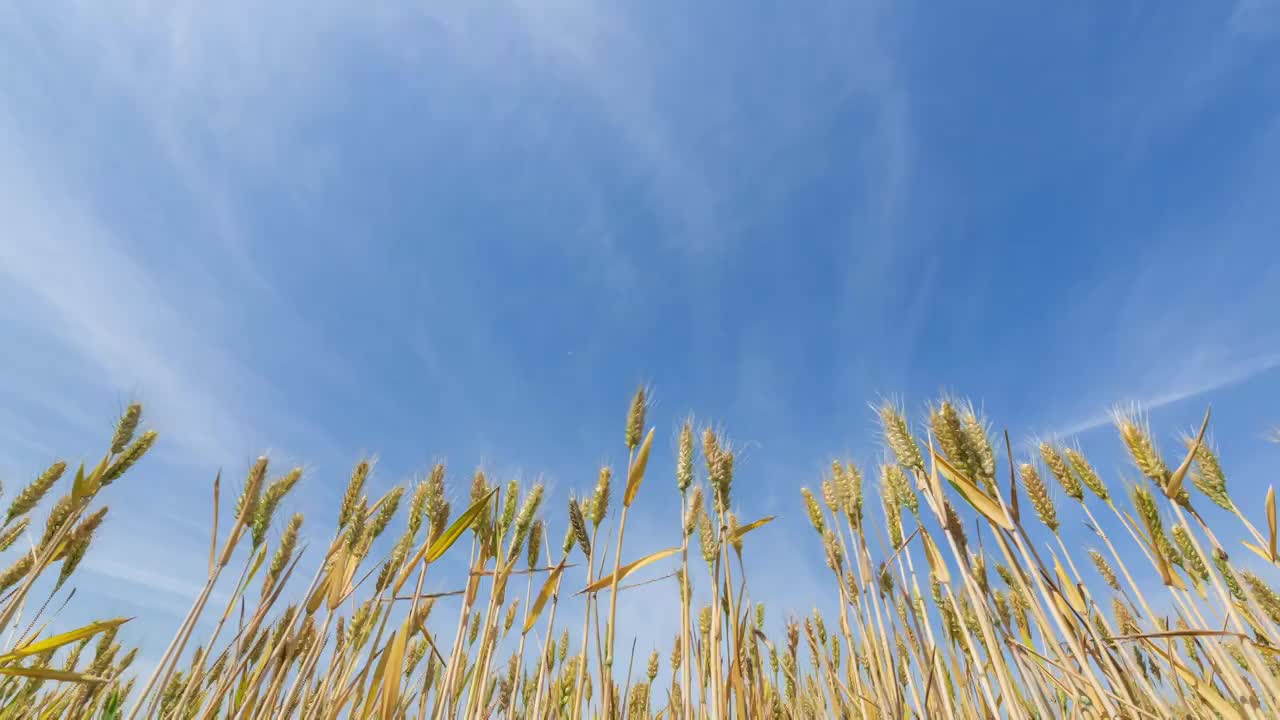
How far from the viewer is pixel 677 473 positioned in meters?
2.70

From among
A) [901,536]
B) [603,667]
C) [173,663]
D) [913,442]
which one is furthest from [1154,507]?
[173,663]

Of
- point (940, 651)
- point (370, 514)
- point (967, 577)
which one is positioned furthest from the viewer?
point (370, 514)

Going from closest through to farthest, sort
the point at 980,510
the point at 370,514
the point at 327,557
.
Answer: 1. the point at 980,510
2. the point at 327,557
3. the point at 370,514

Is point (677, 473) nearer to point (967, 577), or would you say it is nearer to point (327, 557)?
point (967, 577)

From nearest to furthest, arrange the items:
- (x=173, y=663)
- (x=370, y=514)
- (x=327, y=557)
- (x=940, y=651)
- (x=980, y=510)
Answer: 1. (x=980, y=510)
2. (x=173, y=663)
3. (x=327, y=557)
4. (x=940, y=651)
5. (x=370, y=514)

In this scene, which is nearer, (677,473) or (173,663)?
(173,663)

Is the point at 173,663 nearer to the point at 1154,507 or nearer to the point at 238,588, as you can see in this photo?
the point at 238,588

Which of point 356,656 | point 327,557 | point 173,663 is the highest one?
point 327,557

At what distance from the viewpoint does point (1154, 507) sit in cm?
286

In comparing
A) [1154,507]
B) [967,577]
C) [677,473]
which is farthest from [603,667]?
[1154,507]

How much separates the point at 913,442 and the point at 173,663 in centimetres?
273

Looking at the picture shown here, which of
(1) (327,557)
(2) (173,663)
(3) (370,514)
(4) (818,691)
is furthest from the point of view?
(4) (818,691)

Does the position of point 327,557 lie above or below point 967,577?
above

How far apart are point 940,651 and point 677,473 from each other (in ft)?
4.85
